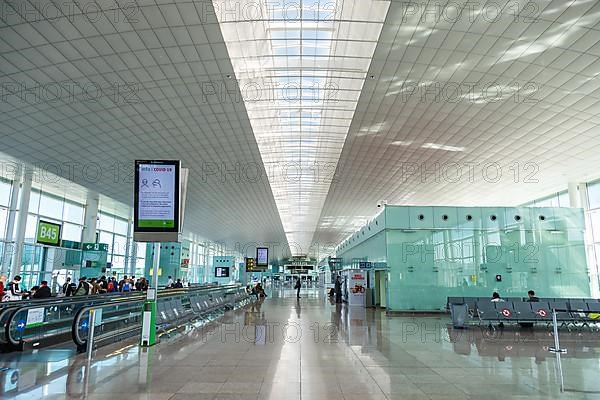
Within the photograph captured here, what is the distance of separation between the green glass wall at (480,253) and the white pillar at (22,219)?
20344 millimetres

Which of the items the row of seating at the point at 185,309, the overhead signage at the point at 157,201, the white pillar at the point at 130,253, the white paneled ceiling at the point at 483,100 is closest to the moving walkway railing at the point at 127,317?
the row of seating at the point at 185,309

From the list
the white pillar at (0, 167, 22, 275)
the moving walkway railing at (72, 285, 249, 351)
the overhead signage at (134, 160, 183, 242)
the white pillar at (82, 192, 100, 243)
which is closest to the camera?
the moving walkway railing at (72, 285, 249, 351)

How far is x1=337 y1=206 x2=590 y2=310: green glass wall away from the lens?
807 inches

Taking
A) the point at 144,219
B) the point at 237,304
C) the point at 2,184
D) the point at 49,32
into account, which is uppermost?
the point at 49,32

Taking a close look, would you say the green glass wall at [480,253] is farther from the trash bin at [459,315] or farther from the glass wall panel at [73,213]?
the glass wall panel at [73,213]

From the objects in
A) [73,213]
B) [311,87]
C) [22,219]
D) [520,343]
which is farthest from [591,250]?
[73,213]

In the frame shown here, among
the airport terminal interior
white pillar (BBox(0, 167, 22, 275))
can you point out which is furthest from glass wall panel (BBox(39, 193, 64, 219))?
white pillar (BBox(0, 167, 22, 275))

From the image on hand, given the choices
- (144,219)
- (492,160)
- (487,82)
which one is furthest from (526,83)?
(144,219)

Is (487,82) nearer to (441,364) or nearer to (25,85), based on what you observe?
(441,364)

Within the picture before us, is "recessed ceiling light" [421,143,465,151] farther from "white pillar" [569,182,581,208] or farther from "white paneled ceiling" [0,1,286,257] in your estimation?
"white pillar" [569,182,581,208]

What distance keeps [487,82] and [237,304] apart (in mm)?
17186

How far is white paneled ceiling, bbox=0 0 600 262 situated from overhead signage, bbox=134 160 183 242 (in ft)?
14.8

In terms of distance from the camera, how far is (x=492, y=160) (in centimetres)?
2291

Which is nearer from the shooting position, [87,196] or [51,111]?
[51,111]
